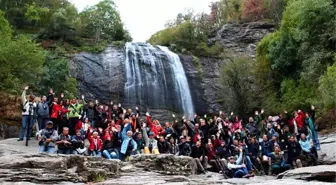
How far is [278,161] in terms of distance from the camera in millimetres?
15031

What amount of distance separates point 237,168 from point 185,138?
102 inches

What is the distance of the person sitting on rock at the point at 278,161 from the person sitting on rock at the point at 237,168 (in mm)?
1897

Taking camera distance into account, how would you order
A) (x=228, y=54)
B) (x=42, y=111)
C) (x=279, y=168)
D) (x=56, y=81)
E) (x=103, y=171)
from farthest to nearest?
(x=228, y=54) → (x=56, y=81) → (x=279, y=168) → (x=42, y=111) → (x=103, y=171)

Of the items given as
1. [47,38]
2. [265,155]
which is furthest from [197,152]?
[47,38]

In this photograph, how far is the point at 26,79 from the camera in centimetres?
2419

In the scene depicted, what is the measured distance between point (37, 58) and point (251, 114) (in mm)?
16434

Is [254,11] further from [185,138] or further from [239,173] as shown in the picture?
[239,173]

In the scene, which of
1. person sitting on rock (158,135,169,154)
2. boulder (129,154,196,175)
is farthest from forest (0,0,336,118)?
boulder (129,154,196,175)

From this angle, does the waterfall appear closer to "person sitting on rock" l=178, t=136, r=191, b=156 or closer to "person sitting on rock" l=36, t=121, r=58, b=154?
"person sitting on rock" l=178, t=136, r=191, b=156

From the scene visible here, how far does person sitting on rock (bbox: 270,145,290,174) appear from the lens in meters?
14.8

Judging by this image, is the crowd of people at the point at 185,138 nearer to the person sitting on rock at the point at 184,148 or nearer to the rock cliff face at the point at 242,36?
the person sitting on rock at the point at 184,148

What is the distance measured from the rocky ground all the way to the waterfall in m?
19.4

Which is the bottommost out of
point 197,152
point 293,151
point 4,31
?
point 293,151

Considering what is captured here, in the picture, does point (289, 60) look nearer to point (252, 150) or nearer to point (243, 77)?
point (243, 77)
